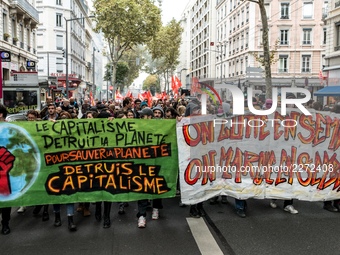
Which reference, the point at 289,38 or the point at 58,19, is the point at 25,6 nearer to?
the point at 58,19

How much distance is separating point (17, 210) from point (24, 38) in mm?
30396

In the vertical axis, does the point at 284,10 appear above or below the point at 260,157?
above

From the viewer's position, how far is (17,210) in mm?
6152

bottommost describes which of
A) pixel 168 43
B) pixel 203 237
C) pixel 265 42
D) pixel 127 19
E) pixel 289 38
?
pixel 203 237

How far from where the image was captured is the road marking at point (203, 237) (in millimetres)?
4491

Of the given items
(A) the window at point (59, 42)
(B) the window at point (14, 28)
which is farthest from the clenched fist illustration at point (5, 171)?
(A) the window at point (59, 42)

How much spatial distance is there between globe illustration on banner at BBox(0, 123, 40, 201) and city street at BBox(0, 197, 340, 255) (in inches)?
23.2

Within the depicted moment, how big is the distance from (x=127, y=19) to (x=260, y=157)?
35317 mm

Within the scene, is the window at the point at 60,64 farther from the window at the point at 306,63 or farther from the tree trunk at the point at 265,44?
the tree trunk at the point at 265,44

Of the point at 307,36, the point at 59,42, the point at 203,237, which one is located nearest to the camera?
the point at 203,237

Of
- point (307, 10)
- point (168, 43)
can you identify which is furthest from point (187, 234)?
point (168, 43)

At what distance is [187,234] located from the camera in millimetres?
5047

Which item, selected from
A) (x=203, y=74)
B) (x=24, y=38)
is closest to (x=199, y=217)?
(x=24, y=38)

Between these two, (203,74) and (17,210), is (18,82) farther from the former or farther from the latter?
(203,74)
